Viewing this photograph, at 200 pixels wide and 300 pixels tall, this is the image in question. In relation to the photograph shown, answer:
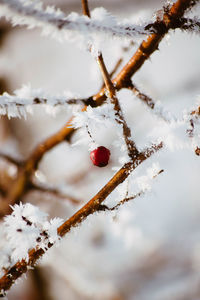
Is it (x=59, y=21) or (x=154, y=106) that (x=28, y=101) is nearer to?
(x=59, y=21)

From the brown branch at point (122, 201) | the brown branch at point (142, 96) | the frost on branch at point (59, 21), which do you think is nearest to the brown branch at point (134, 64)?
the brown branch at point (142, 96)

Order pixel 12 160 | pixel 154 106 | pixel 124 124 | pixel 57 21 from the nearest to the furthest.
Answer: pixel 57 21 → pixel 124 124 → pixel 154 106 → pixel 12 160

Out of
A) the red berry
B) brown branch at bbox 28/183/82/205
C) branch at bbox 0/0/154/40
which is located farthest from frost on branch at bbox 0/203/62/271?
brown branch at bbox 28/183/82/205

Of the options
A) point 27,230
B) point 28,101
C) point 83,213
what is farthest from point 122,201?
point 28,101

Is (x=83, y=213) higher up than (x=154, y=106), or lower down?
lower down

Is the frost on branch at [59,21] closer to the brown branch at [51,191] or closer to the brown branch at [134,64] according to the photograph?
the brown branch at [134,64]

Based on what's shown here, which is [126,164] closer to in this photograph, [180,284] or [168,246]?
[180,284]

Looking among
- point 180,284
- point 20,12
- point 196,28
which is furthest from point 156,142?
point 180,284
